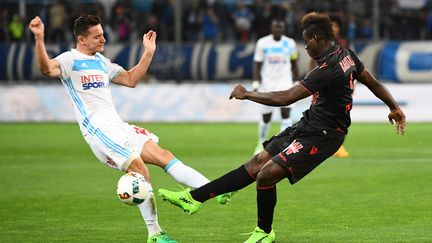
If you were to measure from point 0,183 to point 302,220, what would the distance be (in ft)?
18.4

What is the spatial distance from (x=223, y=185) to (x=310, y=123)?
41.2 inches

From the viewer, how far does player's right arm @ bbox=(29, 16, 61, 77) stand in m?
8.88

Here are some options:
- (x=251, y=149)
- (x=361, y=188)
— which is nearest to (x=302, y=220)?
(x=361, y=188)

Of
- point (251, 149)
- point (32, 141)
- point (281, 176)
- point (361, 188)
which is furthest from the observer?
point (32, 141)

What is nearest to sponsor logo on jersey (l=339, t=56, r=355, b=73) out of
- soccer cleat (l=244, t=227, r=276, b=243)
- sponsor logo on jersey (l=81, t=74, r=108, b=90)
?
soccer cleat (l=244, t=227, r=276, b=243)

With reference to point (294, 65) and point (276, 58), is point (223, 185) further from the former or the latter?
Answer: point (294, 65)

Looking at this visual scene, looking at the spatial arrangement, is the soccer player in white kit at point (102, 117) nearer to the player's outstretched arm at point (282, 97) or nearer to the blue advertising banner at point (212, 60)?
the player's outstretched arm at point (282, 97)

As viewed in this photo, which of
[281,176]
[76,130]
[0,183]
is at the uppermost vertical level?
[281,176]

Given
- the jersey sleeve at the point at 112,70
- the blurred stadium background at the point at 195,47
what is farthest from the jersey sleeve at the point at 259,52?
the jersey sleeve at the point at 112,70

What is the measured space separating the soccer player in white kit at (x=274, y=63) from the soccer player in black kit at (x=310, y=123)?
990 cm

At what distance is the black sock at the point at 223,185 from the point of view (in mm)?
9547

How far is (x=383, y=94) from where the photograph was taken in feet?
31.6

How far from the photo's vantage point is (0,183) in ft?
48.4

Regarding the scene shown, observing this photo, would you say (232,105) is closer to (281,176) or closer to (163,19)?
(163,19)
